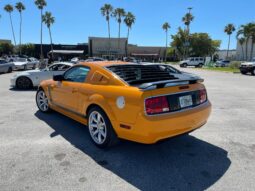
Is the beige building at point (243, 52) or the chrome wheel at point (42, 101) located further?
the beige building at point (243, 52)

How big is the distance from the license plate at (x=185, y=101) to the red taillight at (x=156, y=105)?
0.33 metres

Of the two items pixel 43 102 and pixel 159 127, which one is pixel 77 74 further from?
pixel 159 127

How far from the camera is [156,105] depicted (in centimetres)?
350

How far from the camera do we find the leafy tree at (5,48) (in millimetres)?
77188

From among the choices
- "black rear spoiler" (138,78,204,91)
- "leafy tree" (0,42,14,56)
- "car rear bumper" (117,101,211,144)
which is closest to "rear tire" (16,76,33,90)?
"car rear bumper" (117,101,211,144)

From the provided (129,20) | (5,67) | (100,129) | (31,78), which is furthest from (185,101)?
(129,20)

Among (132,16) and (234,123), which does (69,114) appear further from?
(132,16)

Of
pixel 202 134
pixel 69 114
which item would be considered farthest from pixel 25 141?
pixel 202 134

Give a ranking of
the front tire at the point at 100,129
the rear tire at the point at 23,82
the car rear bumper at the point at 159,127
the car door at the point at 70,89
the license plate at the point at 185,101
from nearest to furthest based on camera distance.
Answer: the car rear bumper at the point at 159,127 → the license plate at the point at 185,101 → the front tire at the point at 100,129 → the car door at the point at 70,89 → the rear tire at the point at 23,82

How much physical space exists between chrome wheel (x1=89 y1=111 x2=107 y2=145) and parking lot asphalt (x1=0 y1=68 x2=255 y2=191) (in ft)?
0.67

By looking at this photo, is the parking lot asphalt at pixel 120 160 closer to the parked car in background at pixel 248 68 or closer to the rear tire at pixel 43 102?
the rear tire at pixel 43 102

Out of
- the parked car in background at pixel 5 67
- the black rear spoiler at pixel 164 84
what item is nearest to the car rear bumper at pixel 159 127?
the black rear spoiler at pixel 164 84

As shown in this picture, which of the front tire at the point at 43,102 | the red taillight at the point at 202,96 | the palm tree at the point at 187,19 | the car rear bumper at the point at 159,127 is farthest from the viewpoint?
the palm tree at the point at 187,19

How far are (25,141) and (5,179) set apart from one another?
1378mm
